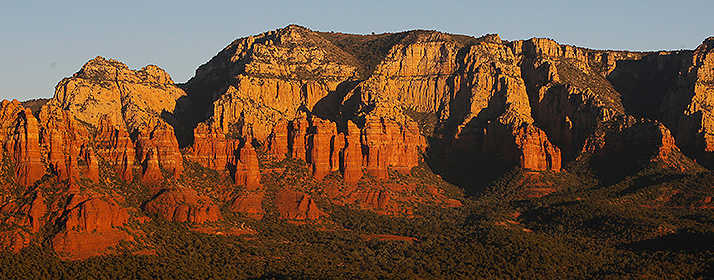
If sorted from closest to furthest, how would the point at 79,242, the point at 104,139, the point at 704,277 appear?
the point at 79,242 → the point at 704,277 → the point at 104,139

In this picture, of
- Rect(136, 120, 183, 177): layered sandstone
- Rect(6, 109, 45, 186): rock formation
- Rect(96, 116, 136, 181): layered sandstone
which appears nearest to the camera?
Rect(6, 109, 45, 186): rock formation

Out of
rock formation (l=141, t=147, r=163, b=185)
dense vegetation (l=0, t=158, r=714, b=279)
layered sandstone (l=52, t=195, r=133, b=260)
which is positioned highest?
rock formation (l=141, t=147, r=163, b=185)

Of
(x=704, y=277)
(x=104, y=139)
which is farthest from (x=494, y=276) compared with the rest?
(x=104, y=139)

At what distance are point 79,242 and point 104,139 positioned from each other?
40.0 metres

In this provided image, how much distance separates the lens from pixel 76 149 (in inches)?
6969

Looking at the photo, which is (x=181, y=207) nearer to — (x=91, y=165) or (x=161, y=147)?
(x=91, y=165)

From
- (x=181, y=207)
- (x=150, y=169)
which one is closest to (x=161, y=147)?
(x=150, y=169)

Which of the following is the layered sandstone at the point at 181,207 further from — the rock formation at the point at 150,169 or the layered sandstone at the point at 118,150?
the layered sandstone at the point at 118,150

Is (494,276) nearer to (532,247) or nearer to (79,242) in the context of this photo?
(532,247)

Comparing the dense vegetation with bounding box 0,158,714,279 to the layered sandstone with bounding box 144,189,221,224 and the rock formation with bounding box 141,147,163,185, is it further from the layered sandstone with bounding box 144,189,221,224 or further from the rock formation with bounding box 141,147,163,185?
the rock formation with bounding box 141,147,163,185

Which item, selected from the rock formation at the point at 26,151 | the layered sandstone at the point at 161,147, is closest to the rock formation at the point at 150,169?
the layered sandstone at the point at 161,147

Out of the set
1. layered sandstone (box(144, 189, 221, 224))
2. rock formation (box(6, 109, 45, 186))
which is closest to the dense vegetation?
layered sandstone (box(144, 189, 221, 224))

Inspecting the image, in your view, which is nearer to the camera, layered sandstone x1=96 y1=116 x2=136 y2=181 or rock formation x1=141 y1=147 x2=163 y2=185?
layered sandstone x1=96 y1=116 x2=136 y2=181

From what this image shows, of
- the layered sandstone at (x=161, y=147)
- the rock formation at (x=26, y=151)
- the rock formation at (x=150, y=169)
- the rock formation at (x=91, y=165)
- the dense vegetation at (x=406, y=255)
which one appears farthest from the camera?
the layered sandstone at (x=161, y=147)
